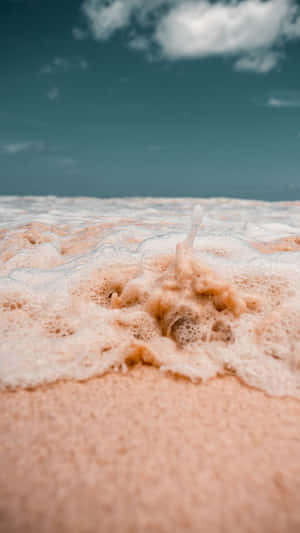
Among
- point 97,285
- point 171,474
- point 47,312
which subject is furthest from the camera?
point 97,285

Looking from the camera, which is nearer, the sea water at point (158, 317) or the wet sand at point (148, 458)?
the wet sand at point (148, 458)

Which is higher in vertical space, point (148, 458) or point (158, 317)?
point (158, 317)

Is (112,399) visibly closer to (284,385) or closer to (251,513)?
(251,513)

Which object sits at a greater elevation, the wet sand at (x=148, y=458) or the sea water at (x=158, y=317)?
the sea water at (x=158, y=317)

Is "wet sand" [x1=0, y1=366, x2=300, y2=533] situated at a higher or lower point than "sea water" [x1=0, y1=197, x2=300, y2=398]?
lower

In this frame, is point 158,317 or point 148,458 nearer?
point 148,458

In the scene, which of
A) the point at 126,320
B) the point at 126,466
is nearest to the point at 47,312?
the point at 126,320

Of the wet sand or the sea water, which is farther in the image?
the sea water

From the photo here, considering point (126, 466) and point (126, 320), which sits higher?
point (126, 320)
